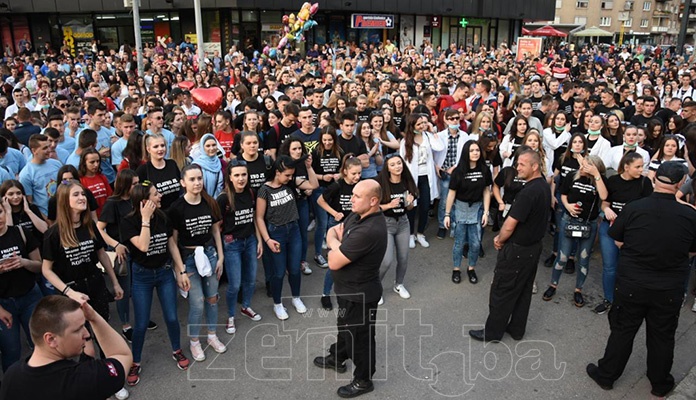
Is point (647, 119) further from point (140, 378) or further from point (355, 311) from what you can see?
point (140, 378)

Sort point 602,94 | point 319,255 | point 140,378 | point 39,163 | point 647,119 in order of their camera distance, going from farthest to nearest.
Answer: point 602,94, point 647,119, point 319,255, point 39,163, point 140,378

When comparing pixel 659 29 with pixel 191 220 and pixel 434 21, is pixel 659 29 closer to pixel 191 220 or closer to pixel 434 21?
pixel 434 21

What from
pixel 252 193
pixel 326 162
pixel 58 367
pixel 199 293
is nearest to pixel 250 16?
pixel 326 162

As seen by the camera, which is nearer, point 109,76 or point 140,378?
point 140,378

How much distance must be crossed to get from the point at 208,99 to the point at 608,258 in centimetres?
689

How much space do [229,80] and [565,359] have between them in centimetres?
1216

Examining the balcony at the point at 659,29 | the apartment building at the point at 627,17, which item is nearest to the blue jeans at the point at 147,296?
the apartment building at the point at 627,17

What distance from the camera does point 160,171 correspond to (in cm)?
545

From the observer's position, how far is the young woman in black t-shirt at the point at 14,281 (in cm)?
413

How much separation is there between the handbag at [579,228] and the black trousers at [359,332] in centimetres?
286

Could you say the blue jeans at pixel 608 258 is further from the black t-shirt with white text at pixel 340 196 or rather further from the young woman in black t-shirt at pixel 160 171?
the young woman in black t-shirt at pixel 160 171

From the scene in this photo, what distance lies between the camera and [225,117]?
703 cm

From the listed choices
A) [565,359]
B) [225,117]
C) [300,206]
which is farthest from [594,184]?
[225,117]

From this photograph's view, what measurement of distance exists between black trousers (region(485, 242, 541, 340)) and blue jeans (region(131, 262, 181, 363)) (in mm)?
2936
